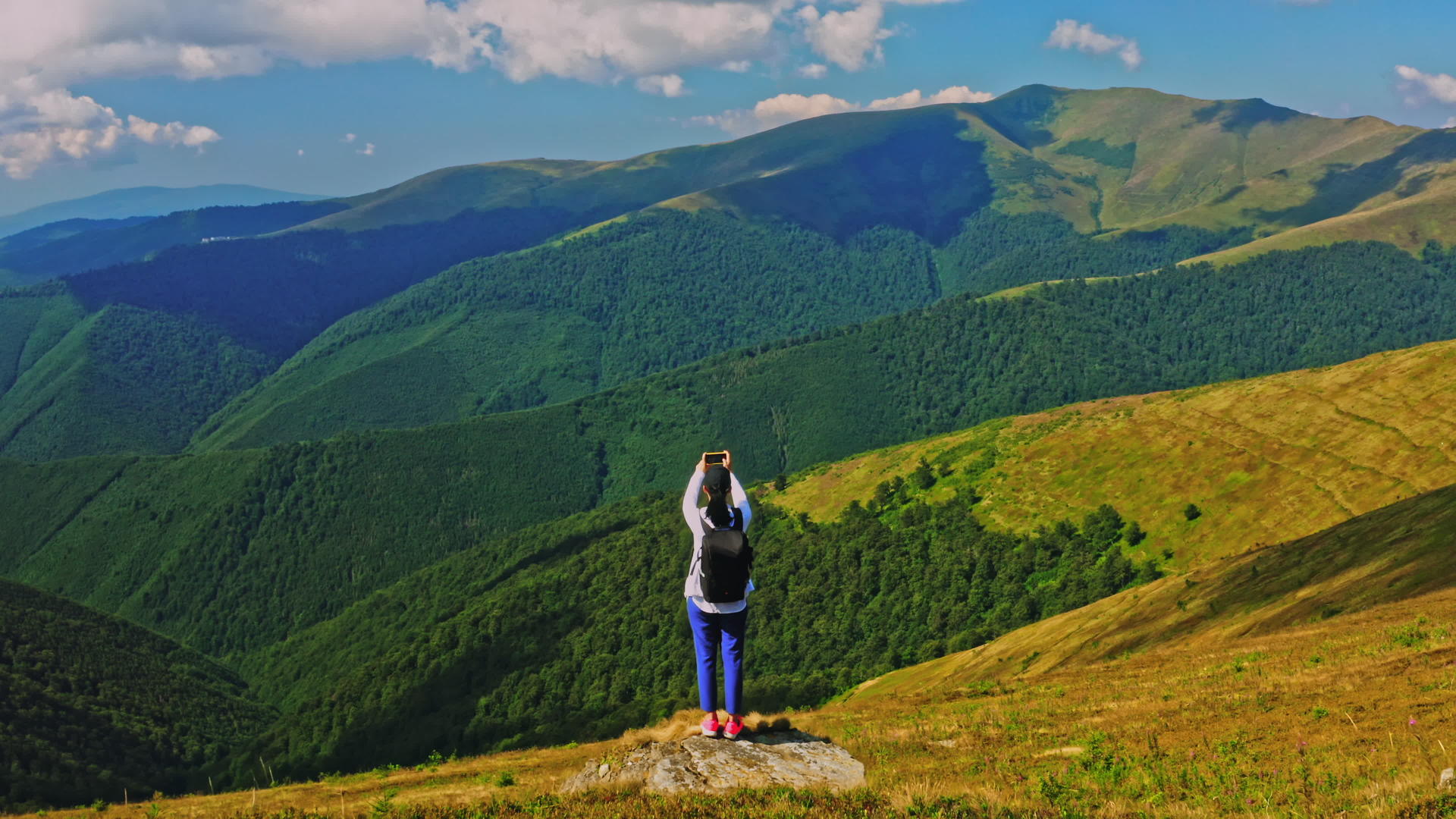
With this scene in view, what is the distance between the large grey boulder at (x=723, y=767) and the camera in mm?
18359

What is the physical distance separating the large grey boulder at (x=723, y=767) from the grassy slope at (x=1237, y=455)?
86.5m

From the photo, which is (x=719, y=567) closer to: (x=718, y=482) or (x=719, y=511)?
(x=719, y=511)

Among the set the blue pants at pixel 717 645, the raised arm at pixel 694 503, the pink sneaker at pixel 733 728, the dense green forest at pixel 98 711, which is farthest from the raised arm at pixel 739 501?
the dense green forest at pixel 98 711

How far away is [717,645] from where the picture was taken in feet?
65.9

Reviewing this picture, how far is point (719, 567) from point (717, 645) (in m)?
2.15

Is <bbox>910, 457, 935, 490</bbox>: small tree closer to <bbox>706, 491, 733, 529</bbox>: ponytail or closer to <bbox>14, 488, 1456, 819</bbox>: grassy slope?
<bbox>14, 488, 1456, 819</bbox>: grassy slope

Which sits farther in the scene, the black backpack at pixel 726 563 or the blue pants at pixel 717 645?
the blue pants at pixel 717 645

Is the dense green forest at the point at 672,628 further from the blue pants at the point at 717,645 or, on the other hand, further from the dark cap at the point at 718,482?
the dark cap at the point at 718,482

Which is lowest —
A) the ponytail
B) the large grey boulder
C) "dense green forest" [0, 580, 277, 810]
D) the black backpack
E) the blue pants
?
"dense green forest" [0, 580, 277, 810]

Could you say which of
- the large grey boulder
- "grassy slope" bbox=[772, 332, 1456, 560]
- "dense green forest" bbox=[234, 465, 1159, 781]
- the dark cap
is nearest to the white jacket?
the dark cap

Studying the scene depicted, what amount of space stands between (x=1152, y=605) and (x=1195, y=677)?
34824 mm

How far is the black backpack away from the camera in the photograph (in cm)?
1870

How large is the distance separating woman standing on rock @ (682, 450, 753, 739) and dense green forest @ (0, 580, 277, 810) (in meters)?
116

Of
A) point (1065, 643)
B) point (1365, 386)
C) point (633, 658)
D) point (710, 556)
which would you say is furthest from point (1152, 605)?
point (633, 658)
